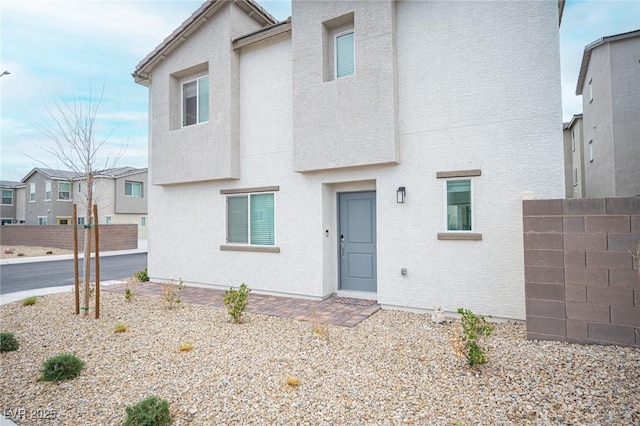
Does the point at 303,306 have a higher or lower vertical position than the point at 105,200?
lower

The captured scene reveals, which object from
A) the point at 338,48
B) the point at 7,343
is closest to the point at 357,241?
the point at 338,48

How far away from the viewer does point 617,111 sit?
13742 mm

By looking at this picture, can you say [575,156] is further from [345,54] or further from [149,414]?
[149,414]

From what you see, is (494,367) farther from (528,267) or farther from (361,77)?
(361,77)

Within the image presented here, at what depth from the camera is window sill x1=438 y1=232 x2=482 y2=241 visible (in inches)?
244

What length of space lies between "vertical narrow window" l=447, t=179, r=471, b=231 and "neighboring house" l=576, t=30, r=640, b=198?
11611mm

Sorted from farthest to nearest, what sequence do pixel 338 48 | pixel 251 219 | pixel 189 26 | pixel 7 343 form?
pixel 189 26 < pixel 251 219 < pixel 338 48 < pixel 7 343

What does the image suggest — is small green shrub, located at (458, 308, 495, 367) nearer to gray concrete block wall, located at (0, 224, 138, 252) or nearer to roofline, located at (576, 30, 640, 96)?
roofline, located at (576, 30, 640, 96)

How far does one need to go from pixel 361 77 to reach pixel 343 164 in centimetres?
179

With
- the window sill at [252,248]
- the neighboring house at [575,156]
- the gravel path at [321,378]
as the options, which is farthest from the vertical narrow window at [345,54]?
the neighboring house at [575,156]

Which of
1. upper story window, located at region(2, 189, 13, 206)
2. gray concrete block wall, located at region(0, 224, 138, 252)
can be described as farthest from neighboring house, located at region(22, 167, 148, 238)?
gray concrete block wall, located at region(0, 224, 138, 252)

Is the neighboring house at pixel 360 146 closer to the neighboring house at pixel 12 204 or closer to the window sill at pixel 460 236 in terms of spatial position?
the window sill at pixel 460 236

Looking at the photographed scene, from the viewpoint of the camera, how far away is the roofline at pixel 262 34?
8.21 m

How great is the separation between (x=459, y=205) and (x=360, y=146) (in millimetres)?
2237
